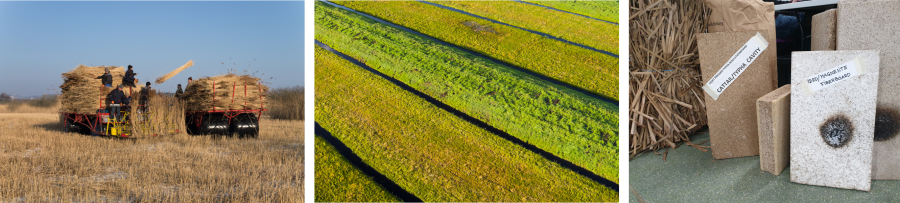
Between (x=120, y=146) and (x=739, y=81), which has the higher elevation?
(x=739, y=81)

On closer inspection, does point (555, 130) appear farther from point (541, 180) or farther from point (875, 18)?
point (875, 18)

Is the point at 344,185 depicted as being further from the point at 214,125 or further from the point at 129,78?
the point at 129,78

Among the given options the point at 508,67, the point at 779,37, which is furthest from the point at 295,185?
the point at 779,37

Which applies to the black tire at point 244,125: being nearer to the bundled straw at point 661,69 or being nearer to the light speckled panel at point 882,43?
the bundled straw at point 661,69

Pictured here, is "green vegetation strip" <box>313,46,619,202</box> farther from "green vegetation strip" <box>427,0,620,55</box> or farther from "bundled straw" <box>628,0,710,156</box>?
"bundled straw" <box>628,0,710,156</box>

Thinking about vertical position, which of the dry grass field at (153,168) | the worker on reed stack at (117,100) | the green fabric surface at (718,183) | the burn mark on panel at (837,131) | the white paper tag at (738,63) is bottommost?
the dry grass field at (153,168)

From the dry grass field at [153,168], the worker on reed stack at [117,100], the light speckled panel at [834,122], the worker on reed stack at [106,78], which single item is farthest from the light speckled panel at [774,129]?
the worker on reed stack at [106,78]

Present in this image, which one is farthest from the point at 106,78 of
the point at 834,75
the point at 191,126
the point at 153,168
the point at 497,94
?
the point at 834,75
